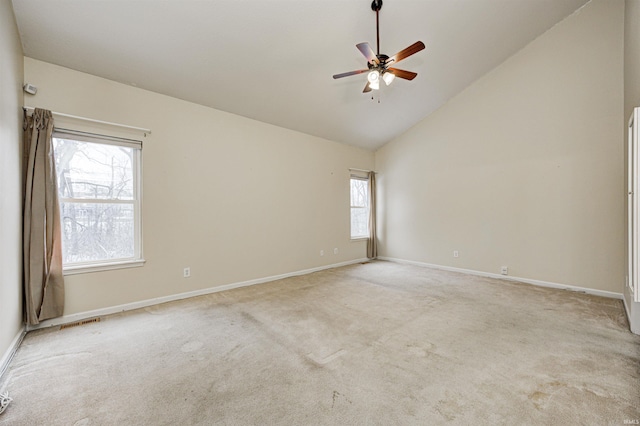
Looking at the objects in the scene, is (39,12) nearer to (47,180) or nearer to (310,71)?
(47,180)

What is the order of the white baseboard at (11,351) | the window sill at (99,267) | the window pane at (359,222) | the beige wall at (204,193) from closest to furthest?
1. the white baseboard at (11,351)
2. the window sill at (99,267)
3. the beige wall at (204,193)
4. the window pane at (359,222)

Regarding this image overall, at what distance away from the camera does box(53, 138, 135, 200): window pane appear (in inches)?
113

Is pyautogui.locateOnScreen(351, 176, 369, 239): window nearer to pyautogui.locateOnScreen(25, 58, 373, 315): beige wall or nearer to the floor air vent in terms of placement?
pyautogui.locateOnScreen(25, 58, 373, 315): beige wall

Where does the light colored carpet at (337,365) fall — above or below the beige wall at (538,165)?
below

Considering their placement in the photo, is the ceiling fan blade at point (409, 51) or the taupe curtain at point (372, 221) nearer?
the ceiling fan blade at point (409, 51)

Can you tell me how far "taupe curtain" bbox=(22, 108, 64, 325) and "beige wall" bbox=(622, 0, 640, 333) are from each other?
5.60 m

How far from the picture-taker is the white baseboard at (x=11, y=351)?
1.94 metres

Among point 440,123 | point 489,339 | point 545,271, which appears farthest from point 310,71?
point 545,271

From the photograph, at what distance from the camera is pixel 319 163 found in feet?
17.4

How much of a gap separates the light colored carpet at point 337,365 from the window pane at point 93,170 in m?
1.43

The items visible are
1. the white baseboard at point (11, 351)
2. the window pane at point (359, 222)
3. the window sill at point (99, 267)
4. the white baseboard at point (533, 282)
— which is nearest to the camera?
the white baseboard at point (11, 351)

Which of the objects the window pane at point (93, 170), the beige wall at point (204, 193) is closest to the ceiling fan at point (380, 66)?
the beige wall at point (204, 193)

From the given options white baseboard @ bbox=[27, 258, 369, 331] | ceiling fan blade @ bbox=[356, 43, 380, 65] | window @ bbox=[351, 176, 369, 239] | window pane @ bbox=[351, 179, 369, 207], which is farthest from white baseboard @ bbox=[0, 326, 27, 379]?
window pane @ bbox=[351, 179, 369, 207]

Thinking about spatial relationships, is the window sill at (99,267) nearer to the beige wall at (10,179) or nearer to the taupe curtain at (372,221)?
the beige wall at (10,179)
